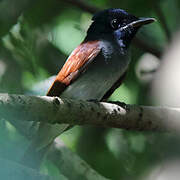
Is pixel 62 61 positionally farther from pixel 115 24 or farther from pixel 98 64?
pixel 98 64

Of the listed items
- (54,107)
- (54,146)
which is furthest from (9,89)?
(54,107)

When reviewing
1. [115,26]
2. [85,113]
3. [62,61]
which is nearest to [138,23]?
[115,26]

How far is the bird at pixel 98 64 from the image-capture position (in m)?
4.00

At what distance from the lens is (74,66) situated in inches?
158

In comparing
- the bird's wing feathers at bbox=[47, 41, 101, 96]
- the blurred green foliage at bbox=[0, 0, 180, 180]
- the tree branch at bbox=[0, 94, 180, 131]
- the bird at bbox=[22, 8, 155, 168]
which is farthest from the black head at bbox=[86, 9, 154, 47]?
the tree branch at bbox=[0, 94, 180, 131]

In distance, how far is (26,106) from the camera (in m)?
2.54

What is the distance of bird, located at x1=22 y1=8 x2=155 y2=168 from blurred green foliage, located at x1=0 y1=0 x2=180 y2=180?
0.29 m

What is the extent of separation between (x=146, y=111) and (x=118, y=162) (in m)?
1.08

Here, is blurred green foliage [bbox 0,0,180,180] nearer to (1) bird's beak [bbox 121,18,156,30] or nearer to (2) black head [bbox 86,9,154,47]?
(1) bird's beak [bbox 121,18,156,30]

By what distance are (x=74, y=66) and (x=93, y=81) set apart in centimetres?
22

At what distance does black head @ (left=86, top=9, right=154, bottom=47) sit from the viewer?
440 cm

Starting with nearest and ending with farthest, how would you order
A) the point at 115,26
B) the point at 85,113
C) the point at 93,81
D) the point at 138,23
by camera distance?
1. the point at 85,113
2. the point at 93,81
3. the point at 138,23
4. the point at 115,26

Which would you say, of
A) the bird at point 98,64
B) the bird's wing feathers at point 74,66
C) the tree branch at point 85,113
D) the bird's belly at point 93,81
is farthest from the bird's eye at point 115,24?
the tree branch at point 85,113

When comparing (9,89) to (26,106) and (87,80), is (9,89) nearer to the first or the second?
(87,80)
